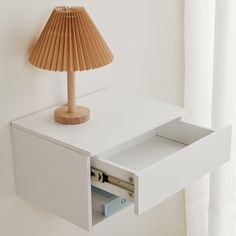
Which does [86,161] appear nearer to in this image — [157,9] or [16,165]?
[16,165]

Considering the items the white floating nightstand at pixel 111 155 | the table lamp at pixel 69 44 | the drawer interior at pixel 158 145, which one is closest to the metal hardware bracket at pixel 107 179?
the white floating nightstand at pixel 111 155

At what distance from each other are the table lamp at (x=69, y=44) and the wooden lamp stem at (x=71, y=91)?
0.17 ft

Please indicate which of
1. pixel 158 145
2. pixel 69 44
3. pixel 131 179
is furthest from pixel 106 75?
pixel 131 179

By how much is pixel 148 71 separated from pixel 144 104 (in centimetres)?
32

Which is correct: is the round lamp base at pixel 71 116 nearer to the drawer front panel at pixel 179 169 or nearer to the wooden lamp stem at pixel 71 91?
the wooden lamp stem at pixel 71 91

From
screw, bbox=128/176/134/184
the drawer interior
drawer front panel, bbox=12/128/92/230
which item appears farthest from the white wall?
screw, bbox=128/176/134/184

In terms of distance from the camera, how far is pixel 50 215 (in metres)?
1.83

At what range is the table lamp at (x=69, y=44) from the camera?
59.4 inches

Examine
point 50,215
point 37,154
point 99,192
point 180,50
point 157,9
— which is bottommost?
point 50,215

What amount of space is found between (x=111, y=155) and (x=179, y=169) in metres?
0.19

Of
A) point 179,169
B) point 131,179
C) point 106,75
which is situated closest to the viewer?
point 131,179

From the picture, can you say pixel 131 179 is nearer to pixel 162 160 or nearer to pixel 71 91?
pixel 162 160

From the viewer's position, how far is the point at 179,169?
157 centimetres

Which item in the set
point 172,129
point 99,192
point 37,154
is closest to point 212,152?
point 172,129
